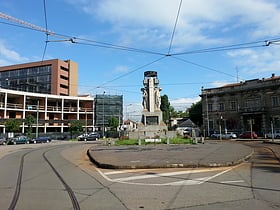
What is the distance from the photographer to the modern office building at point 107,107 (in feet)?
362

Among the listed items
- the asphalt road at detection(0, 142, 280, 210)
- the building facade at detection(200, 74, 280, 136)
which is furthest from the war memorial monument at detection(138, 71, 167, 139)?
the building facade at detection(200, 74, 280, 136)

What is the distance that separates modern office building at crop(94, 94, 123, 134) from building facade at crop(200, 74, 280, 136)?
117 ft

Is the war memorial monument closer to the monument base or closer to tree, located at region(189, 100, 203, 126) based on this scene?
the monument base

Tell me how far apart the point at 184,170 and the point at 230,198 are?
6055 mm

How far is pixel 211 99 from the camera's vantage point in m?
85.8

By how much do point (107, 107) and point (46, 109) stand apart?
2938 cm

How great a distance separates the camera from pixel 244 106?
258 ft

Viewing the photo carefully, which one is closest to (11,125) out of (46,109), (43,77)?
(46,109)

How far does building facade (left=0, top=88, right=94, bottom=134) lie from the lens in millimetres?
79438

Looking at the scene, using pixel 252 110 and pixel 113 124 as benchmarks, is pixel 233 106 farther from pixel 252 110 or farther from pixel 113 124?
pixel 113 124

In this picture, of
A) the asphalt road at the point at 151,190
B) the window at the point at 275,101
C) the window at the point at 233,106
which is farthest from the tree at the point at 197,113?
the asphalt road at the point at 151,190

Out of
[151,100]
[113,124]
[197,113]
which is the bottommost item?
[113,124]

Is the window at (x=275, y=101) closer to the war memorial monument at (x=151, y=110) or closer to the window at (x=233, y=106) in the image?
the window at (x=233, y=106)

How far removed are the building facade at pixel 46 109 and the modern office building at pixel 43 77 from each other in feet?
24.5
